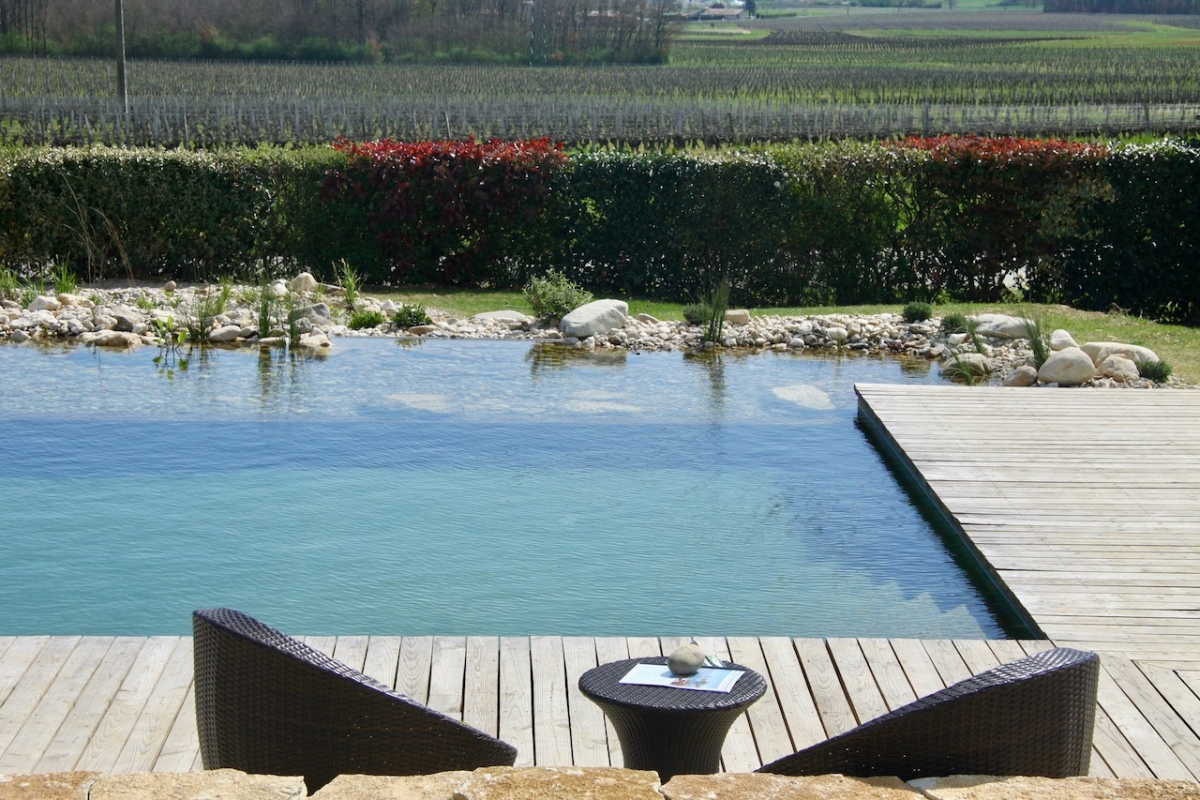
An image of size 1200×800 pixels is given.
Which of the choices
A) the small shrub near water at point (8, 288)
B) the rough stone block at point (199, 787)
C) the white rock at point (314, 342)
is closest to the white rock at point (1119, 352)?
the white rock at point (314, 342)

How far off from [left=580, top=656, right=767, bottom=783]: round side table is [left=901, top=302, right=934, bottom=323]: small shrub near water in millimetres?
8770

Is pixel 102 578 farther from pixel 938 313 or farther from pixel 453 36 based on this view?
pixel 453 36

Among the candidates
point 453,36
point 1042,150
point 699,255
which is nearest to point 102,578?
point 699,255

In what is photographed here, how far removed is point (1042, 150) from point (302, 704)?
1209 cm

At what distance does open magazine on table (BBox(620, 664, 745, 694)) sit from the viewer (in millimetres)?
3279

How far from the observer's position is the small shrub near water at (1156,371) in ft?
31.7

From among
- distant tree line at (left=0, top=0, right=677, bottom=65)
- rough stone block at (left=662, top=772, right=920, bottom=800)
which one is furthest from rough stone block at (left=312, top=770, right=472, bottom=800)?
distant tree line at (left=0, top=0, right=677, bottom=65)

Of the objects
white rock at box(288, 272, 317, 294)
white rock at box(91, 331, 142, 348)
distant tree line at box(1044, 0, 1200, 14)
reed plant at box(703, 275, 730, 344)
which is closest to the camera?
white rock at box(91, 331, 142, 348)

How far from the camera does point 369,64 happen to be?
69.6 meters

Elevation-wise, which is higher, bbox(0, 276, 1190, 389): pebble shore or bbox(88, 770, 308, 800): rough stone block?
bbox(88, 770, 308, 800): rough stone block

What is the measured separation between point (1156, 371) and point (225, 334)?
25.1 ft

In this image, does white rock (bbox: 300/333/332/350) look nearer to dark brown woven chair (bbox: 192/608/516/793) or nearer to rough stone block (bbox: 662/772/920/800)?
dark brown woven chair (bbox: 192/608/516/793)

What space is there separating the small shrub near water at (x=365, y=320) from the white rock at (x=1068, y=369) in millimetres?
5880

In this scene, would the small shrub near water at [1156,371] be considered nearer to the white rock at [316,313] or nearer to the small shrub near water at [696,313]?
the small shrub near water at [696,313]
